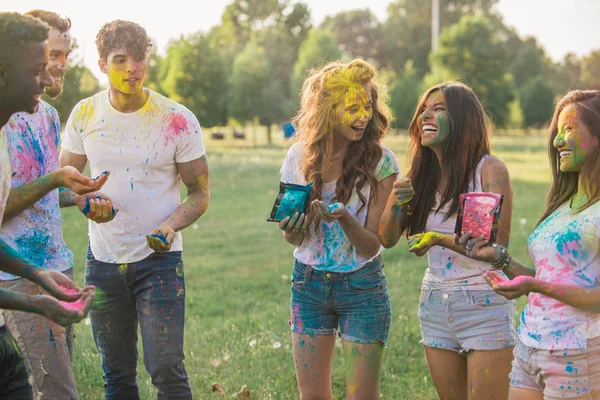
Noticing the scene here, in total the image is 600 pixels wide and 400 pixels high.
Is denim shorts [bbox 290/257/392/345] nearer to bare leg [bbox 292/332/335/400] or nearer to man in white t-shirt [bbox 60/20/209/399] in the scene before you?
bare leg [bbox 292/332/335/400]

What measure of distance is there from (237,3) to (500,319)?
77.2m

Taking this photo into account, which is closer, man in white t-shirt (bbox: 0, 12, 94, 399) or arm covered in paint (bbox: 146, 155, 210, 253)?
man in white t-shirt (bbox: 0, 12, 94, 399)

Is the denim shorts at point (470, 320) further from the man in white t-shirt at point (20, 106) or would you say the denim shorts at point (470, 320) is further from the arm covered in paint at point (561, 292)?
the man in white t-shirt at point (20, 106)

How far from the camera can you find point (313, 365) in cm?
382

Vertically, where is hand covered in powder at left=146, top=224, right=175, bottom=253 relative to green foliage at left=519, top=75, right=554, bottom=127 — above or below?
above

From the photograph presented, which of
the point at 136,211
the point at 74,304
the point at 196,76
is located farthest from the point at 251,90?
the point at 74,304

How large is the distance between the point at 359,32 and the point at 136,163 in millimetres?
76567

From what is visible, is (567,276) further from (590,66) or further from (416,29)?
(416,29)

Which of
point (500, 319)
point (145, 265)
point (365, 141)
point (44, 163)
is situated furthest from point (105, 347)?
point (500, 319)

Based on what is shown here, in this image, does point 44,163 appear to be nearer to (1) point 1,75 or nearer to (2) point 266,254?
(1) point 1,75

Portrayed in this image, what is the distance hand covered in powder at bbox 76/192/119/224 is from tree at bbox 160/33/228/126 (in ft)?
105

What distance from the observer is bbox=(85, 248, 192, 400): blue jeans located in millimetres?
3863

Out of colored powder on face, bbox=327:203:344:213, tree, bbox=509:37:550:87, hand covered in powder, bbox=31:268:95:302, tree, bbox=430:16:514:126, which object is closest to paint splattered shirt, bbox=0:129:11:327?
hand covered in powder, bbox=31:268:95:302

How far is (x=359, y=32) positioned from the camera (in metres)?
78.0
